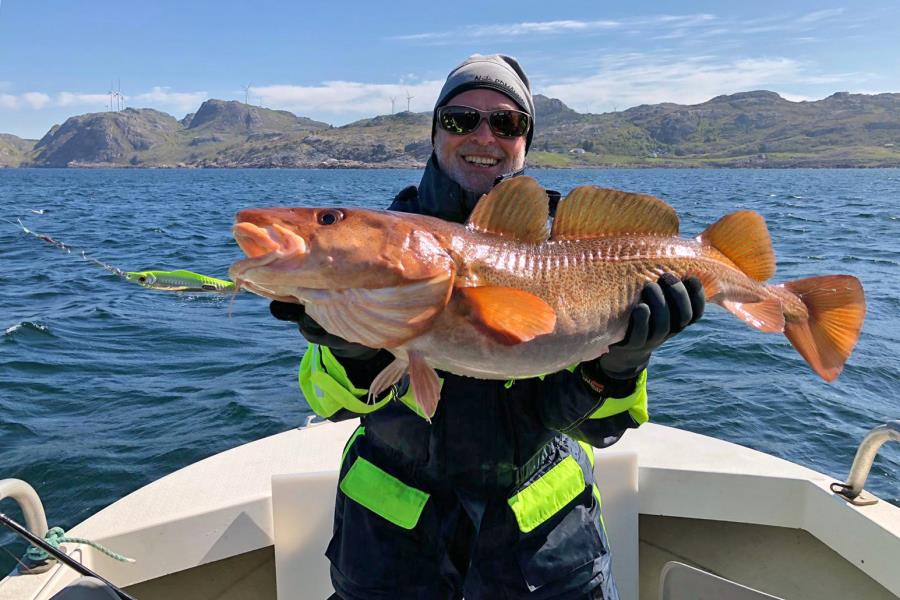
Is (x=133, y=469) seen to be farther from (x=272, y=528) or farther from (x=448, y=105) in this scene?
(x=448, y=105)

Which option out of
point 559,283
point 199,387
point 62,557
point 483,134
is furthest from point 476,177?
point 199,387

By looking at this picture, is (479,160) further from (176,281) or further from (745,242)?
(176,281)

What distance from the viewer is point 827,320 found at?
336cm

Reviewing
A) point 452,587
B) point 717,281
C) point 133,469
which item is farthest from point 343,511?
point 133,469

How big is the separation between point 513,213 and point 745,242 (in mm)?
1283

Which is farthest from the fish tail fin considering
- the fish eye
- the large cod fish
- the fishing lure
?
the fishing lure

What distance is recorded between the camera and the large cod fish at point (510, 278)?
2.40 metres

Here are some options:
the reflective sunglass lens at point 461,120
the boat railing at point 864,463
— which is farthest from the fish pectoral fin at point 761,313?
the reflective sunglass lens at point 461,120

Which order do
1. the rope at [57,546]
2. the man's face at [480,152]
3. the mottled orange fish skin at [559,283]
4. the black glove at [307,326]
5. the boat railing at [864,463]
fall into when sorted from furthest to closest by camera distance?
the man's face at [480,152], the boat railing at [864,463], the rope at [57,546], the black glove at [307,326], the mottled orange fish skin at [559,283]

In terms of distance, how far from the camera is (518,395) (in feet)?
10.7

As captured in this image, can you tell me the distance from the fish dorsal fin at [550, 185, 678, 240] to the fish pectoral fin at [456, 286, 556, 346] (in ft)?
1.94

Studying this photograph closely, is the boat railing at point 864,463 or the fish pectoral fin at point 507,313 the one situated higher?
the fish pectoral fin at point 507,313

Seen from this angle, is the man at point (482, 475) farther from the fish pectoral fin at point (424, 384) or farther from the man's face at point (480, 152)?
the man's face at point (480, 152)

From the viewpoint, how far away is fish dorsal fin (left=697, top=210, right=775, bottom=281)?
3.29 meters
